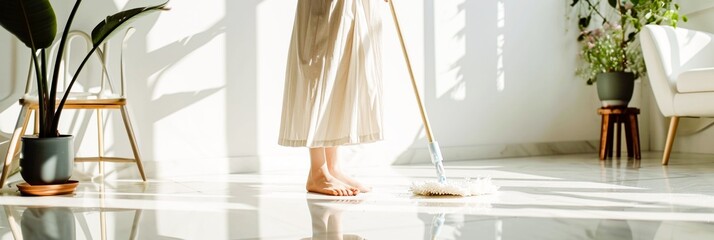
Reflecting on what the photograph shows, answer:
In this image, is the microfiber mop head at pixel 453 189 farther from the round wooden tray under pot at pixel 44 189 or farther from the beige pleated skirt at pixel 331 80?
the round wooden tray under pot at pixel 44 189

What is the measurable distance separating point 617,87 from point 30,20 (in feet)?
9.49

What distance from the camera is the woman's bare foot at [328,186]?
6.84 ft

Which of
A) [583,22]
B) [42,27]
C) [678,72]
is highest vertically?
[583,22]

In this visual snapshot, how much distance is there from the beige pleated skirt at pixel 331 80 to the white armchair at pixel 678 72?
1.64 meters

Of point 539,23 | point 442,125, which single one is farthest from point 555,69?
point 442,125

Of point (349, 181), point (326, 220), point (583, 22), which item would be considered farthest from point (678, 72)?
point (326, 220)

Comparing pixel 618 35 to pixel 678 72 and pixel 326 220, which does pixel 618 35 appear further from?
pixel 326 220

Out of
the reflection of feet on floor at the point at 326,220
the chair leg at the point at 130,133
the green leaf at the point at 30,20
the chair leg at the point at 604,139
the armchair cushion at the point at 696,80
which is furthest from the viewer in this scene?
the chair leg at the point at 604,139

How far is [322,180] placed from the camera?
2.16 metres

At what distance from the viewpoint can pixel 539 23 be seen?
4008 millimetres

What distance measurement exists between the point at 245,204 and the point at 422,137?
5.94 feet

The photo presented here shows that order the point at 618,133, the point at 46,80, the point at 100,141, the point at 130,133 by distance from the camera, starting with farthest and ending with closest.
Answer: the point at 618,133 → the point at 100,141 → the point at 130,133 → the point at 46,80

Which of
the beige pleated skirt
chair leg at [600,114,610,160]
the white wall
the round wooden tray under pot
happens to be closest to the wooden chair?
the white wall

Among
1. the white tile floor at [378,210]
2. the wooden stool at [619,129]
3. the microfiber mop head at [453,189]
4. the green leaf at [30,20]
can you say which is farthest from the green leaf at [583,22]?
the green leaf at [30,20]
